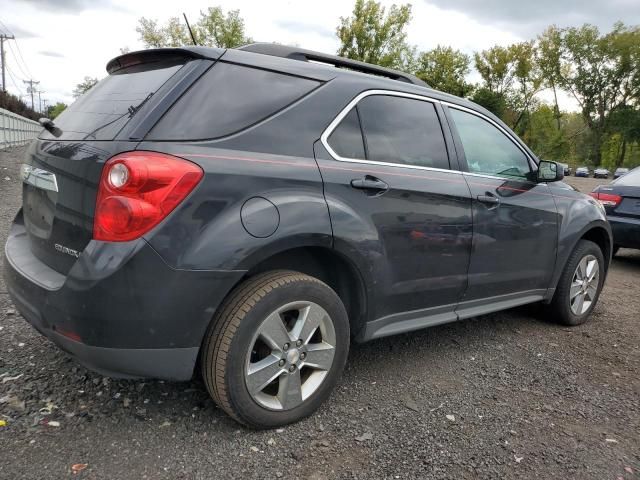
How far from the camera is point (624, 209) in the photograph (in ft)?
22.1

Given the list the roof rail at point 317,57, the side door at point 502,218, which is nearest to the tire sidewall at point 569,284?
the side door at point 502,218

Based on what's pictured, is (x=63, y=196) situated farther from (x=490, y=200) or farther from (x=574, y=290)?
(x=574, y=290)

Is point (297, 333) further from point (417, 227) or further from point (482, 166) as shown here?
point (482, 166)

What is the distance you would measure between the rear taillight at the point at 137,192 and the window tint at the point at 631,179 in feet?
22.4

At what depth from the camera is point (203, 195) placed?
2047 millimetres

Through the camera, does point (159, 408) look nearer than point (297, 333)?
No

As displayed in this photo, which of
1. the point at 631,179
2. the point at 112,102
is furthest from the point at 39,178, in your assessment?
the point at 631,179

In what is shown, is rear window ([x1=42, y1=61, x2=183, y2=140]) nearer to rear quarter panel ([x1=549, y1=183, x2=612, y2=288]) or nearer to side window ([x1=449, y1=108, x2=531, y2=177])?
side window ([x1=449, y1=108, x2=531, y2=177])

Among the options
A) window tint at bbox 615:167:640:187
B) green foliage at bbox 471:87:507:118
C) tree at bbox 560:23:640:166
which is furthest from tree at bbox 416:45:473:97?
window tint at bbox 615:167:640:187

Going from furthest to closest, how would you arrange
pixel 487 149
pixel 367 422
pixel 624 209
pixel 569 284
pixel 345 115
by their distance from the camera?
pixel 624 209 → pixel 569 284 → pixel 487 149 → pixel 345 115 → pixel 367 422

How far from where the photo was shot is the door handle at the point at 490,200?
3224 mm

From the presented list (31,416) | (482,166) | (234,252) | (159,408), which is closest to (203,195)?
(234,252)

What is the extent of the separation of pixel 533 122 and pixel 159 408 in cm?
5634

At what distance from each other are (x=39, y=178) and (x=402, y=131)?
1.93 meters
